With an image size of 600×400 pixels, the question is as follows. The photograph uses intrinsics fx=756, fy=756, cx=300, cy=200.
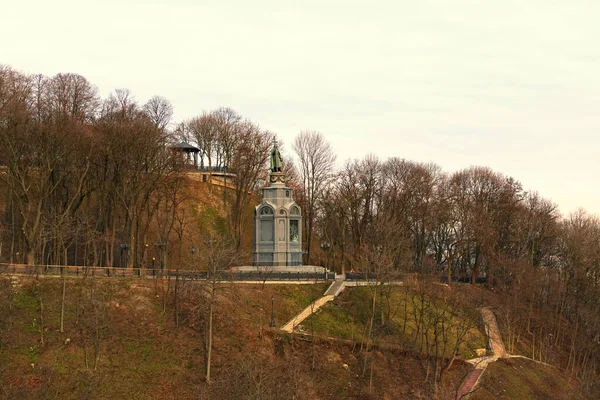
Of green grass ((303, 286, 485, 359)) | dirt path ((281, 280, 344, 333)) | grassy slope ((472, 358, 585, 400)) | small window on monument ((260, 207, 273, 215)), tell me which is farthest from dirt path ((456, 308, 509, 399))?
small window on monument ((260, 207, 273, 215))

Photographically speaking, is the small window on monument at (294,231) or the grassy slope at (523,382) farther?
the small window on monument at (294,231)

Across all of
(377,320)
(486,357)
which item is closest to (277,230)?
(377,320)

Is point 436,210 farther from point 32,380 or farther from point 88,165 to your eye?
point 32,380

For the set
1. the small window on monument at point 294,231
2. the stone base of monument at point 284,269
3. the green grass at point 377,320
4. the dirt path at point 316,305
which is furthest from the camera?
the small window on monument at point 294,231

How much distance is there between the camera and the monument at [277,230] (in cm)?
6003

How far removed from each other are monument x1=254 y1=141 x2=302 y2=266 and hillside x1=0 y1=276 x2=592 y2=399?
20.9 ft

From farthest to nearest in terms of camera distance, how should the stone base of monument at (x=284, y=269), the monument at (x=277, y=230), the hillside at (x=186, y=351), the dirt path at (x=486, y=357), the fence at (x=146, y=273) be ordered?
the monument at (x=277, y=230), the stone base of monument at (x=284, y=269), the fence at (x=146, y=273), the dirt path at (x=486, y=357), the hillside at (x=186, y=351)

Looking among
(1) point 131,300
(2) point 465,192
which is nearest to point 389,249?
(1) point 131,300

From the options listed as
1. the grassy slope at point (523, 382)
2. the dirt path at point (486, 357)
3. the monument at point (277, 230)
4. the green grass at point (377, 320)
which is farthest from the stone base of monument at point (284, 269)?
the grassy slope at point (523, 382)

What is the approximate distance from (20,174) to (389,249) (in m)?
26.7

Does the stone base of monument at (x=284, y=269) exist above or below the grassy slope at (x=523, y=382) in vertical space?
above

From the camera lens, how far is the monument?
6003cm

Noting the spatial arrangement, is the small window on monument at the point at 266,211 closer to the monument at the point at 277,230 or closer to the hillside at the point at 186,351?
the monument at the point at 277,230

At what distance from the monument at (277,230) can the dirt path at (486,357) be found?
15852mm
